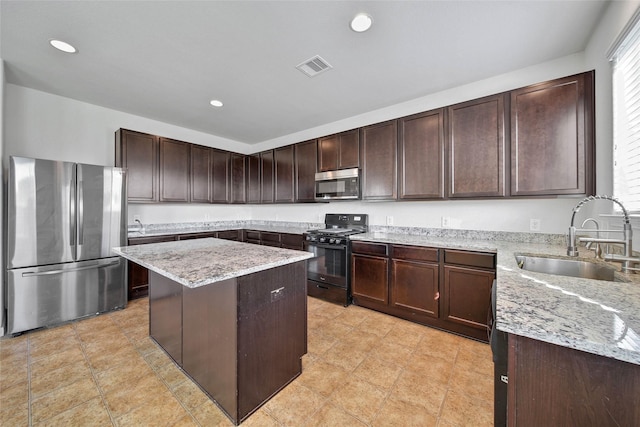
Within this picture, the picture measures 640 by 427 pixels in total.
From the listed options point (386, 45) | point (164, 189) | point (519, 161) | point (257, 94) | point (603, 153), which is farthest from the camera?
point (164, 189)

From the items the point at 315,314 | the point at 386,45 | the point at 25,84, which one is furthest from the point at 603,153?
the point at 25,84

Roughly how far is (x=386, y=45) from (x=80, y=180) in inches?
138

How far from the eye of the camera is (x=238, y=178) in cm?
486

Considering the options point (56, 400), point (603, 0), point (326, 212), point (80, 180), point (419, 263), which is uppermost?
point (603, 0)

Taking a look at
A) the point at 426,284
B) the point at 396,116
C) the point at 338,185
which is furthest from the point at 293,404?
the point at 396,116

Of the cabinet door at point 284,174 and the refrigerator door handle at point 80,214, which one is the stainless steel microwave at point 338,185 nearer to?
the cabinet door at point 284,174

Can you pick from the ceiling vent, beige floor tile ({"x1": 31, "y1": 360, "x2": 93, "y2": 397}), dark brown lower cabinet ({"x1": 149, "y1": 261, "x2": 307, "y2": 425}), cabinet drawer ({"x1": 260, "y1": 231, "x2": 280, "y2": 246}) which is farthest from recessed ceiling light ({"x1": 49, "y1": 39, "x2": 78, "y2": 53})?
cabinet drawer ({"x1": 260, "y1": 231, "x2": 280, "y2": 246})

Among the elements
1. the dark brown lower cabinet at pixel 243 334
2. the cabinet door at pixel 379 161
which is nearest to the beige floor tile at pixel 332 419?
the dark brown lower cabinet at pixel 243 334

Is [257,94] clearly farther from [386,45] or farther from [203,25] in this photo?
[386,45]

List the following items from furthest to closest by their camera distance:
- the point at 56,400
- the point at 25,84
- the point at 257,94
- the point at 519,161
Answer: the point at 257,94, the point at 25,84, the point at 519,161, the point at 56,400

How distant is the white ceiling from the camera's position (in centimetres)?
176

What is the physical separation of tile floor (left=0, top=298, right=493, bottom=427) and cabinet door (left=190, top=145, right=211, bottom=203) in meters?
2.26

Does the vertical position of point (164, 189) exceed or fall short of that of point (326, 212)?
it exceeds it

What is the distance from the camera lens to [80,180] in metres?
2.72
